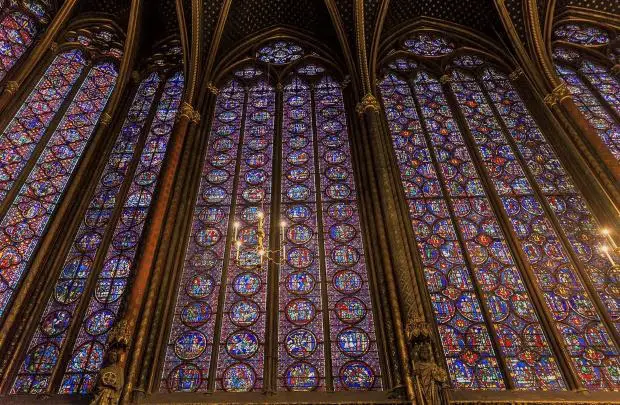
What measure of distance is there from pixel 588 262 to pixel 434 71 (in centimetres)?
Answer: 754

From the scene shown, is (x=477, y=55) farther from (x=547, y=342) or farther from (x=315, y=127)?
(x=547, y=342)

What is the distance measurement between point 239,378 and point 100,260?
13.5 feet

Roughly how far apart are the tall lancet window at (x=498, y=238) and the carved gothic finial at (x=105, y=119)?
7.39 metres

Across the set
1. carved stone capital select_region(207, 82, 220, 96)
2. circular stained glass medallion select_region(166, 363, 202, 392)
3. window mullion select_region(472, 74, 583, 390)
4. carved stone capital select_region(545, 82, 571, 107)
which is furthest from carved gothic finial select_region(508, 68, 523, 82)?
circular stained glass medallion select_region(166, 363, 202, 392)

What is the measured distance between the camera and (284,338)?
9.98 meters

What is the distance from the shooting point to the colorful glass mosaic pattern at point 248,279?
9.52m

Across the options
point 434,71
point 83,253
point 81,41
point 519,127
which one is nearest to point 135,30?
point 81,41

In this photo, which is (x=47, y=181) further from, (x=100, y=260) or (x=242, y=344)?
(x=242, y=344)

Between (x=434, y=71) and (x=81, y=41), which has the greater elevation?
(x=81, y=41)

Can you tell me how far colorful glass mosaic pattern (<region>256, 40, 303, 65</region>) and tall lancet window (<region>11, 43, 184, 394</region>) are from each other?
10.1ft

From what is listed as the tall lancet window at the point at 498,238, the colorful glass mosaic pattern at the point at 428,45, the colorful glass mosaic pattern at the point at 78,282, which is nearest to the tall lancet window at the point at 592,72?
the tall lancet window at the point at 498,238

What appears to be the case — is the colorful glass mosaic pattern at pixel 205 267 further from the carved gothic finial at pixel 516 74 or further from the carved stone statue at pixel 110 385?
the carved gothic finial at pixel 516 74

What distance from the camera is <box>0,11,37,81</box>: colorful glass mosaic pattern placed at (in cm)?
1362

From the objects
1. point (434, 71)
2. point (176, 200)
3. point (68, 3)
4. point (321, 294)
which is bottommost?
point (321, 294)
